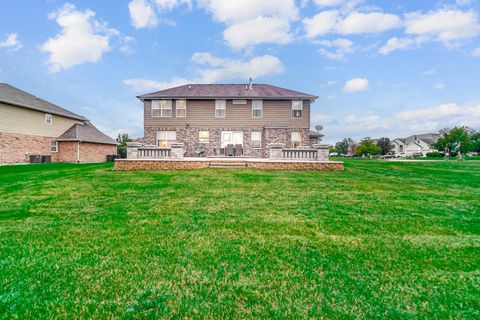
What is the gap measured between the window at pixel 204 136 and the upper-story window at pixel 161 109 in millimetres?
2938

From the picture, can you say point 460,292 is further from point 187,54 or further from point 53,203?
point 187,54

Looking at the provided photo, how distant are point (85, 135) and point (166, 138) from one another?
37.1ft

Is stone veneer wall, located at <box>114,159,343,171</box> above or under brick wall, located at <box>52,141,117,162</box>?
under

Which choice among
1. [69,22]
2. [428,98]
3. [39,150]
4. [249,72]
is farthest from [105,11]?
[428,98]

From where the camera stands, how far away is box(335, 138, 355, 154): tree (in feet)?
244

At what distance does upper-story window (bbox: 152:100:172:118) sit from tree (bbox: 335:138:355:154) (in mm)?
66404

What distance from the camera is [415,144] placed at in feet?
206

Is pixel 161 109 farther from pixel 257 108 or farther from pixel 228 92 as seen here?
pixel 257 108

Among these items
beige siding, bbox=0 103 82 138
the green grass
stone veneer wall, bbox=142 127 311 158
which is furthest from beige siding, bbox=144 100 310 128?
the green grass

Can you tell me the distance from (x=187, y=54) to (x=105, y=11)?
26.3 feet

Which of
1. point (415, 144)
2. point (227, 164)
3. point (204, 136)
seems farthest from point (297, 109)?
point (415, 144)

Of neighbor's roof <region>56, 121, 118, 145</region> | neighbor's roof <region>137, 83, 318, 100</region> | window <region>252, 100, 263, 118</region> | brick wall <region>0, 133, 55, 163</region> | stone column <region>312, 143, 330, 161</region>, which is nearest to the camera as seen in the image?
stone column <region>312, 143, 330, 161</region>

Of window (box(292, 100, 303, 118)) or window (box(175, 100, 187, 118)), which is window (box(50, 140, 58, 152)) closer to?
window (box(175, 100, 187, 118))

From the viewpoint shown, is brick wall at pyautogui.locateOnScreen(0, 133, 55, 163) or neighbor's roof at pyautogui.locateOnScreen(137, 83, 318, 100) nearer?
brick wall at pyautogui.locateOnScreen(0, 133, 55, 163)
